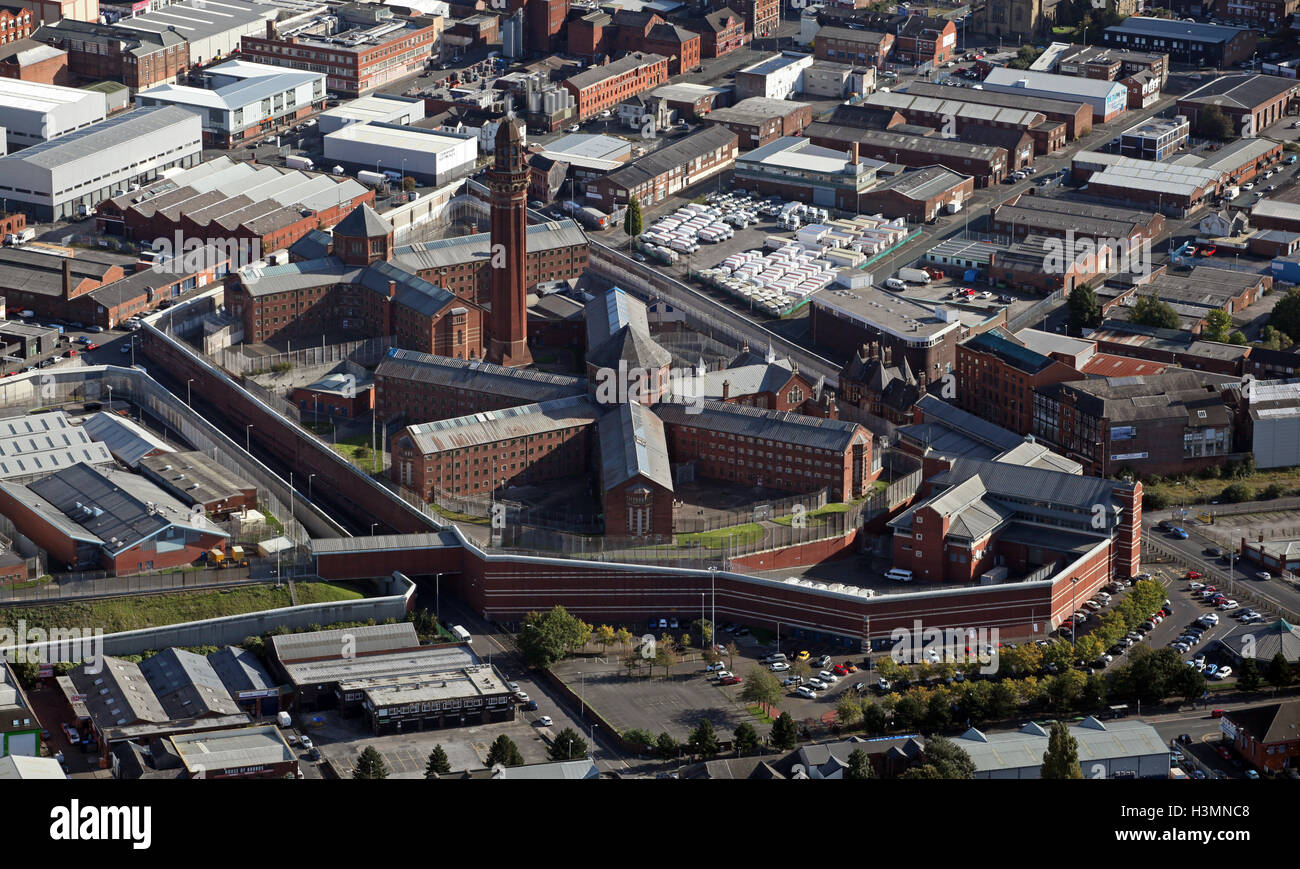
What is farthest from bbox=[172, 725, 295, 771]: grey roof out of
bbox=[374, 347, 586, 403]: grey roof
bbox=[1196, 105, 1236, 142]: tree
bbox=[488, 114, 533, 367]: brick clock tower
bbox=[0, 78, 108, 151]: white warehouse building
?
bbox=[1196, 105, 1236, 142]: tree

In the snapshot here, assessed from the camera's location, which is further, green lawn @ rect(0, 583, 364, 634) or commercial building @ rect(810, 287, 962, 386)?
commercial building @ rect(810, 287, 962, 386)

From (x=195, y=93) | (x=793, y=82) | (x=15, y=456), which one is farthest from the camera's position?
(x=793, y=82)

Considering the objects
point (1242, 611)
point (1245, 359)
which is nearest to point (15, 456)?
point (1242, 611)

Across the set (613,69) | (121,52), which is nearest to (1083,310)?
(613,69)

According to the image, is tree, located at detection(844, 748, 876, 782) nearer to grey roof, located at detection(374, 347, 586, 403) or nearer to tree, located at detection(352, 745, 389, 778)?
tree, located at detection(352, 745, 389, 778)

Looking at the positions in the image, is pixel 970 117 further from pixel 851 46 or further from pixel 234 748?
pixel 234 748
